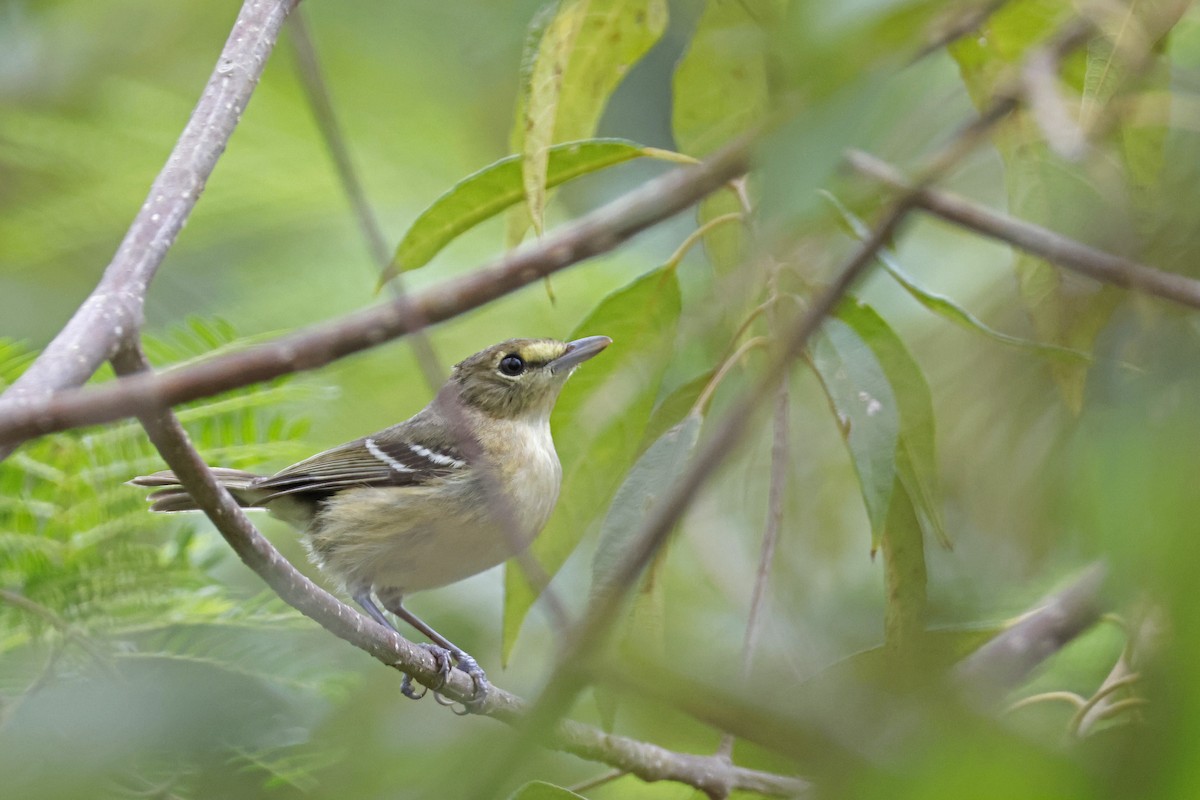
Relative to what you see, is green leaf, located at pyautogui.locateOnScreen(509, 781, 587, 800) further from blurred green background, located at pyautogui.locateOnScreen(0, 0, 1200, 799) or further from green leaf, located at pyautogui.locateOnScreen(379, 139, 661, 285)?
green leaf, located at pyautogui.locateOnScreen(379, 139, 661, 285)

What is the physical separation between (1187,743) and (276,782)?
1446 millimetres

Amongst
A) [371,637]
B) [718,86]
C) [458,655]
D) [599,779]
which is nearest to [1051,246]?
[718,86]

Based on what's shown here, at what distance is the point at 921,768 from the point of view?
66 cm

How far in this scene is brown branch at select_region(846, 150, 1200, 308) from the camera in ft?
3.83

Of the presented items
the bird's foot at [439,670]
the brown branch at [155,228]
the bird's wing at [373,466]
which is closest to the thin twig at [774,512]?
the bird's foot at [439,670]

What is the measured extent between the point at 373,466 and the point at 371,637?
125 centimetres

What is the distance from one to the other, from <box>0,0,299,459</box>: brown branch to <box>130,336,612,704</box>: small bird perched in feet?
4.26

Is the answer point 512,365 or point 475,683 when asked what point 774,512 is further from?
point 512,365

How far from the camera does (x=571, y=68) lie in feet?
7.80

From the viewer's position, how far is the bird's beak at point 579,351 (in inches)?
108

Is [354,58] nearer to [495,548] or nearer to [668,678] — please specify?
[495,548]

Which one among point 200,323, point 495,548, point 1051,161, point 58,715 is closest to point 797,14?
point 58,715

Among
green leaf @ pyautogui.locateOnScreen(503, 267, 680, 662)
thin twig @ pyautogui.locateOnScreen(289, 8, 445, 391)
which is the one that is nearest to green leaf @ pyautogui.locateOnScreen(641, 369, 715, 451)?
green leaf @ pyautogui.locateOnScreen(503, 267, 680, 662)

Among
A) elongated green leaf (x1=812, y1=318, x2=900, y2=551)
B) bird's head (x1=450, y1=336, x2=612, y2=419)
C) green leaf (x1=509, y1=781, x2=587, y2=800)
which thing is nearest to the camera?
green leaf (x1=509, y1=781, x2=587, y2=800)
